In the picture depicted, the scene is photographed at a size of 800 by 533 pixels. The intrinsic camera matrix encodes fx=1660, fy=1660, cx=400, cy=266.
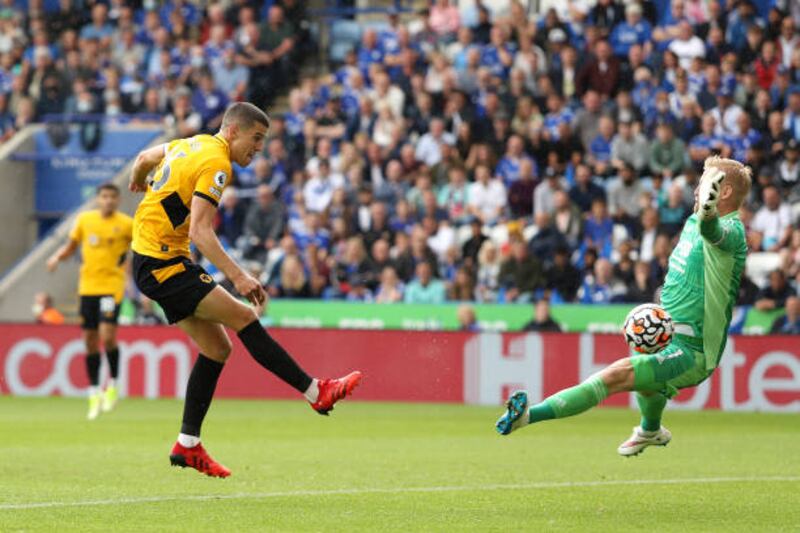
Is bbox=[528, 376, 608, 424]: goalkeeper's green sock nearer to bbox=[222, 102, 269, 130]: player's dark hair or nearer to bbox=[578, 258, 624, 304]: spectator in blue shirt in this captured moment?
bbox=[222, 102, 269, 130]: player's dark hair

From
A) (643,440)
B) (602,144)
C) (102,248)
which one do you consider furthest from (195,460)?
(602,144)

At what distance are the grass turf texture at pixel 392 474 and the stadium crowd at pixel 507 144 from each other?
377 centimetres

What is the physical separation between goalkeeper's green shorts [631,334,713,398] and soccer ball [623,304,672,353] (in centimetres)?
8

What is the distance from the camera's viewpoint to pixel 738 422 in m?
18.0

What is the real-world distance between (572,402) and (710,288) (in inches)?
43.2

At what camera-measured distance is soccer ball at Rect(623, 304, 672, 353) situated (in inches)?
372

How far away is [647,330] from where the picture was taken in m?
9.46

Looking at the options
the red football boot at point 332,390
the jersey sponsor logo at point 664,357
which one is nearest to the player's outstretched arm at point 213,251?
the red football boot at point 332,390

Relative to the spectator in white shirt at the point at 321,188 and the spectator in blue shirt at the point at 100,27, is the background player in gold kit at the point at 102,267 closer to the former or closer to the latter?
the spectator in white shirt at the point at 321,188

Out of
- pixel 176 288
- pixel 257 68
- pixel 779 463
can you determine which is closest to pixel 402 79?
pixel 257 68

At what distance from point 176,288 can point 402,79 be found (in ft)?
50.8

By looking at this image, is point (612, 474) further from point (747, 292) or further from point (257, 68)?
point (257, 68)

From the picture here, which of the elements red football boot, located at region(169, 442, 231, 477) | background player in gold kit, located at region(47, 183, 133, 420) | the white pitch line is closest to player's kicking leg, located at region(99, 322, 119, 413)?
background player in gold kit, located at region(47, 183, 133, 420)

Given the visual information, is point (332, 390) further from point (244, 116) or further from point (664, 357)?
point (664, 357)
